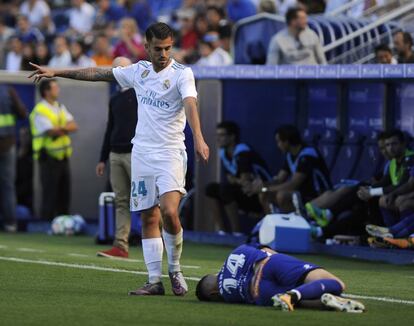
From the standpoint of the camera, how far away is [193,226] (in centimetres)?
1914

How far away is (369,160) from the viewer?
57.2 feet

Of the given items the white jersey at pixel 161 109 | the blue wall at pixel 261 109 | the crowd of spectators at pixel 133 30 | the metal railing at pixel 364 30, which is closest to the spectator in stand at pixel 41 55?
the crowd of spectators at pixel 133 30

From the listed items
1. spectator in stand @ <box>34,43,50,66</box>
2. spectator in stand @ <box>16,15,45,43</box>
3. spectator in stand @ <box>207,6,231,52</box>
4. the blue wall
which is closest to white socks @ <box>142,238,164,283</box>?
the blue wall

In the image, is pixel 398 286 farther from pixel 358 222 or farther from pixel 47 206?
pixel 47 206

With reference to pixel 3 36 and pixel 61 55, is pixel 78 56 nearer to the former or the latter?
pixel 61 55

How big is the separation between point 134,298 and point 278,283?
1.37 metres

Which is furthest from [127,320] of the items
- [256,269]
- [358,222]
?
[358,222]

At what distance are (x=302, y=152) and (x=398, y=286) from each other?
5.66m

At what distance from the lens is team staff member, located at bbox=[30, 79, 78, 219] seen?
2031 centimetres

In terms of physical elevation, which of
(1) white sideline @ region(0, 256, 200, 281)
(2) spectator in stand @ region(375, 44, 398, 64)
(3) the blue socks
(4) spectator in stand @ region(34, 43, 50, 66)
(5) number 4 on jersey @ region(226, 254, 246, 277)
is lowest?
(1) white sideline @ region(0, 256, 200, 281)

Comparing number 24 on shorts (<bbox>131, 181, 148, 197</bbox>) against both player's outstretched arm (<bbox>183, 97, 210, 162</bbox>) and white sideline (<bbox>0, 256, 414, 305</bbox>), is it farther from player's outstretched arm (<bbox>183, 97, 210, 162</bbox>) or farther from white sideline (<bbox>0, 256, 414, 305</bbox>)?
white sideline (<bbox>0, 256, 414, 305</bbox>)

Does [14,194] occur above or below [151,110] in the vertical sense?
below

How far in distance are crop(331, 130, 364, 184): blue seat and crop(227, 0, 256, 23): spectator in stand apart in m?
5.48

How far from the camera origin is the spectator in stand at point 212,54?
2027cm
